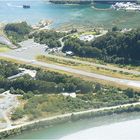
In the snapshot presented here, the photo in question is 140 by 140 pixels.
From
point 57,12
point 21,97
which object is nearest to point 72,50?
point 21,97

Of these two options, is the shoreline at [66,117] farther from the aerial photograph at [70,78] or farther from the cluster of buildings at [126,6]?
the cluster of buildings at [126,6]

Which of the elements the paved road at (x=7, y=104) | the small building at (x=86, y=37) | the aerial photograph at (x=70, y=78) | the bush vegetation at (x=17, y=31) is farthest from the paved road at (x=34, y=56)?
the paved road at (x=7, y=104)

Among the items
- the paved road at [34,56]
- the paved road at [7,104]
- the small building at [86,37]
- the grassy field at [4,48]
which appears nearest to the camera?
the paved road at [7,104]

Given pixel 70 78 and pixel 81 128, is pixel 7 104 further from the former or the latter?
pixel 81 128

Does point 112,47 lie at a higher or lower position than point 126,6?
higher

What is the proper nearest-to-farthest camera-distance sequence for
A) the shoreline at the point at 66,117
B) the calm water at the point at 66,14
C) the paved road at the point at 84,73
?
the shoreline at the point at 66,117 → the paved road at the point at 84,73 → the calm water at the point at 66,14

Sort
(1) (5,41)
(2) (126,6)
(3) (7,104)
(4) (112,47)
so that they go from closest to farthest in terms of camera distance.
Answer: (3) (7,104) < (4) (112,47) < (1) (5,41) < (2) (126,6)

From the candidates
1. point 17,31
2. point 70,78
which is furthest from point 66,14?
point 70,78

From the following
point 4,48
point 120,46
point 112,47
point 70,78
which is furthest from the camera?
point 4,48
